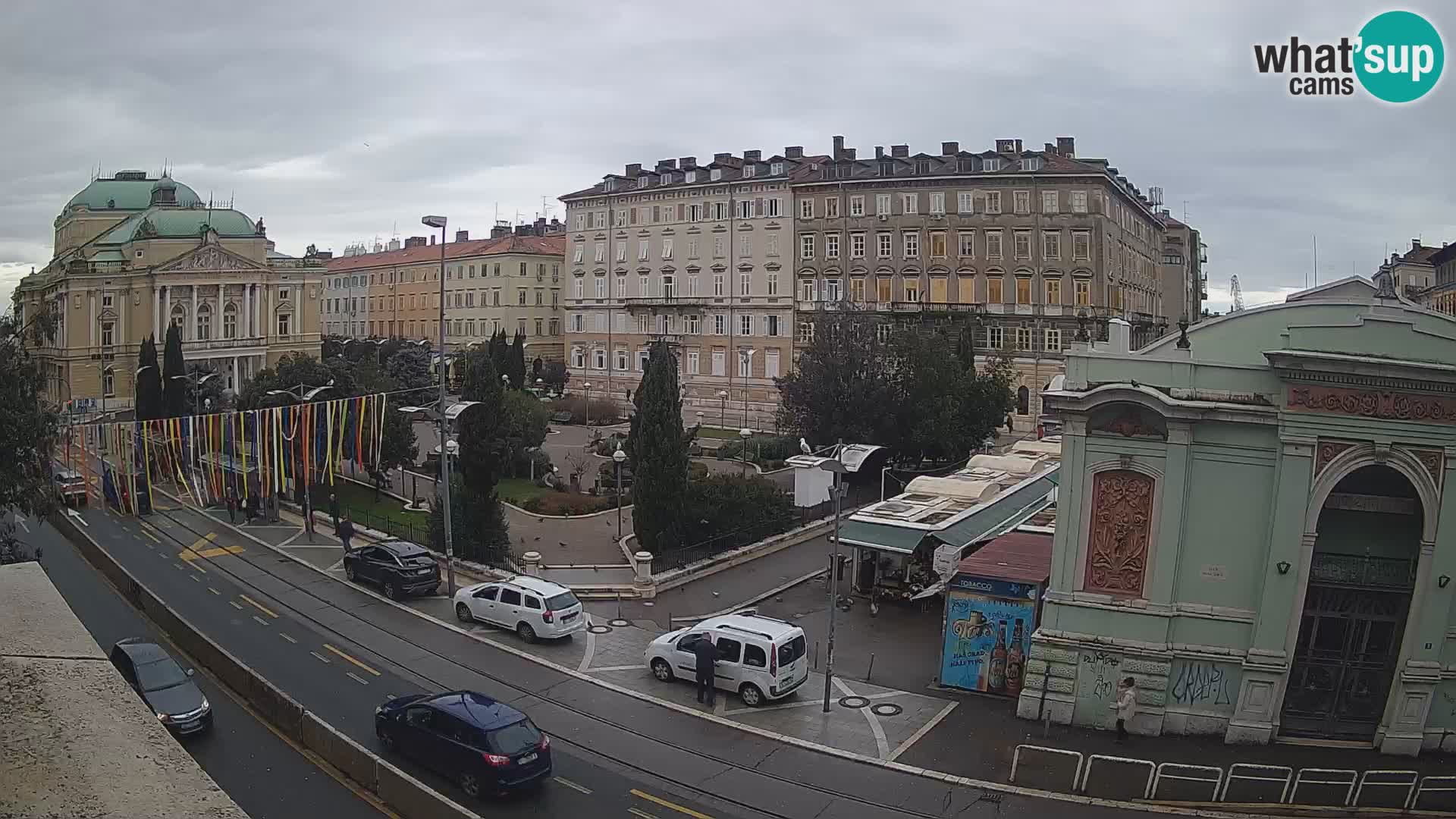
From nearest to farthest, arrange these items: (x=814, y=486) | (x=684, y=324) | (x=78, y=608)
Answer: (x=78, y=608) → (x=814, y=486) → (x=684, y=324)

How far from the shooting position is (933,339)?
153 ft

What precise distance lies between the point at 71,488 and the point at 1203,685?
41.9m

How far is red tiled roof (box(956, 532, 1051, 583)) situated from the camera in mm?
21734

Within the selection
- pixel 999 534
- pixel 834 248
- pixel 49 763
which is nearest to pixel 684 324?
pixel 834 248

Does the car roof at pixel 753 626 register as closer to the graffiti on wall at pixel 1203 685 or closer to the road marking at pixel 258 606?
the graffiti on wall at pixel 1203 685

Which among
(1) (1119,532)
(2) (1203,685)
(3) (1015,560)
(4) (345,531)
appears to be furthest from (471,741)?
(4) (345,531)

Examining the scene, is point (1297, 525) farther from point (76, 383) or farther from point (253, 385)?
point (76, 383)

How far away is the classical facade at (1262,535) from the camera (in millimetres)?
18453

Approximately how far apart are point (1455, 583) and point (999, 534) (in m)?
10.7

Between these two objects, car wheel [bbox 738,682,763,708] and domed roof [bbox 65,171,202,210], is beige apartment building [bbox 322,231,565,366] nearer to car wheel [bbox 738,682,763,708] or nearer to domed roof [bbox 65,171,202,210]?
domed roof [bbox 65,171,202,210]

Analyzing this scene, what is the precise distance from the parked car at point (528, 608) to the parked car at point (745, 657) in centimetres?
290

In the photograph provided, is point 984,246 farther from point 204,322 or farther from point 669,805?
point 204,322

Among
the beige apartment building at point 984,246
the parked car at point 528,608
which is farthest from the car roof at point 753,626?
the beige apartment building at point 984,246

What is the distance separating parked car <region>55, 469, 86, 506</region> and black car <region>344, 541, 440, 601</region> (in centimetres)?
1960
